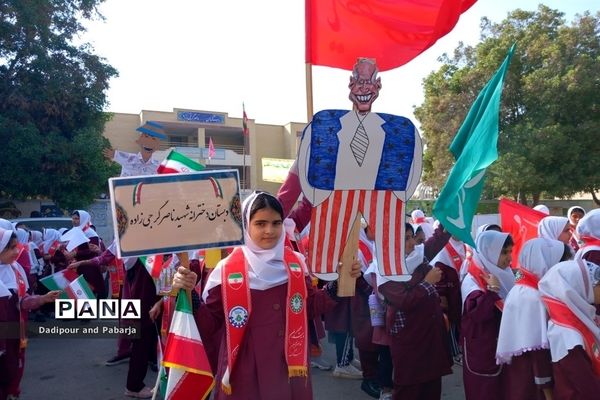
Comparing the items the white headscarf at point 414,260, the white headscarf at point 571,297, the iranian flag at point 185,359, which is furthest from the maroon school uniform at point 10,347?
the white headscarf at point 571,297

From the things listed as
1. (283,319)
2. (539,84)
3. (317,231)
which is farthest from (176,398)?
(539,84)

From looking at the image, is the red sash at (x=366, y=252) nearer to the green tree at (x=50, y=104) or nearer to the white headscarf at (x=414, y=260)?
the white headscarf at (x=414, y=260)

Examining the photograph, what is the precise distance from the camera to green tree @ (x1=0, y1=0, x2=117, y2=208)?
14.2 m

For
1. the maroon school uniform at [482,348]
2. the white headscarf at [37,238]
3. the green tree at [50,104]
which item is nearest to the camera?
the maroon school uniform at [482,348]

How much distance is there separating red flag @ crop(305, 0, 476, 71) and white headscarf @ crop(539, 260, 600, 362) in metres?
1.53

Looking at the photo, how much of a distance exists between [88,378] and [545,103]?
18.4 m

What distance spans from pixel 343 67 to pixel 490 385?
7.26 ft

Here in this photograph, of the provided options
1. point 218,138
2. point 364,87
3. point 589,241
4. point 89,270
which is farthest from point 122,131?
point 364,87

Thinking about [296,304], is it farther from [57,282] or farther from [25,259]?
[25,259]

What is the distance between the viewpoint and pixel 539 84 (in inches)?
744

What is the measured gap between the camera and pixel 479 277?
3549mm

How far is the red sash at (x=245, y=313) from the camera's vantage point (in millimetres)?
2516

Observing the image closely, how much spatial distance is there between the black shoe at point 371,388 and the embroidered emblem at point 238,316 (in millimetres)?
2920

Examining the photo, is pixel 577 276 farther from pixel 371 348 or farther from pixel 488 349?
pixel 371 348
